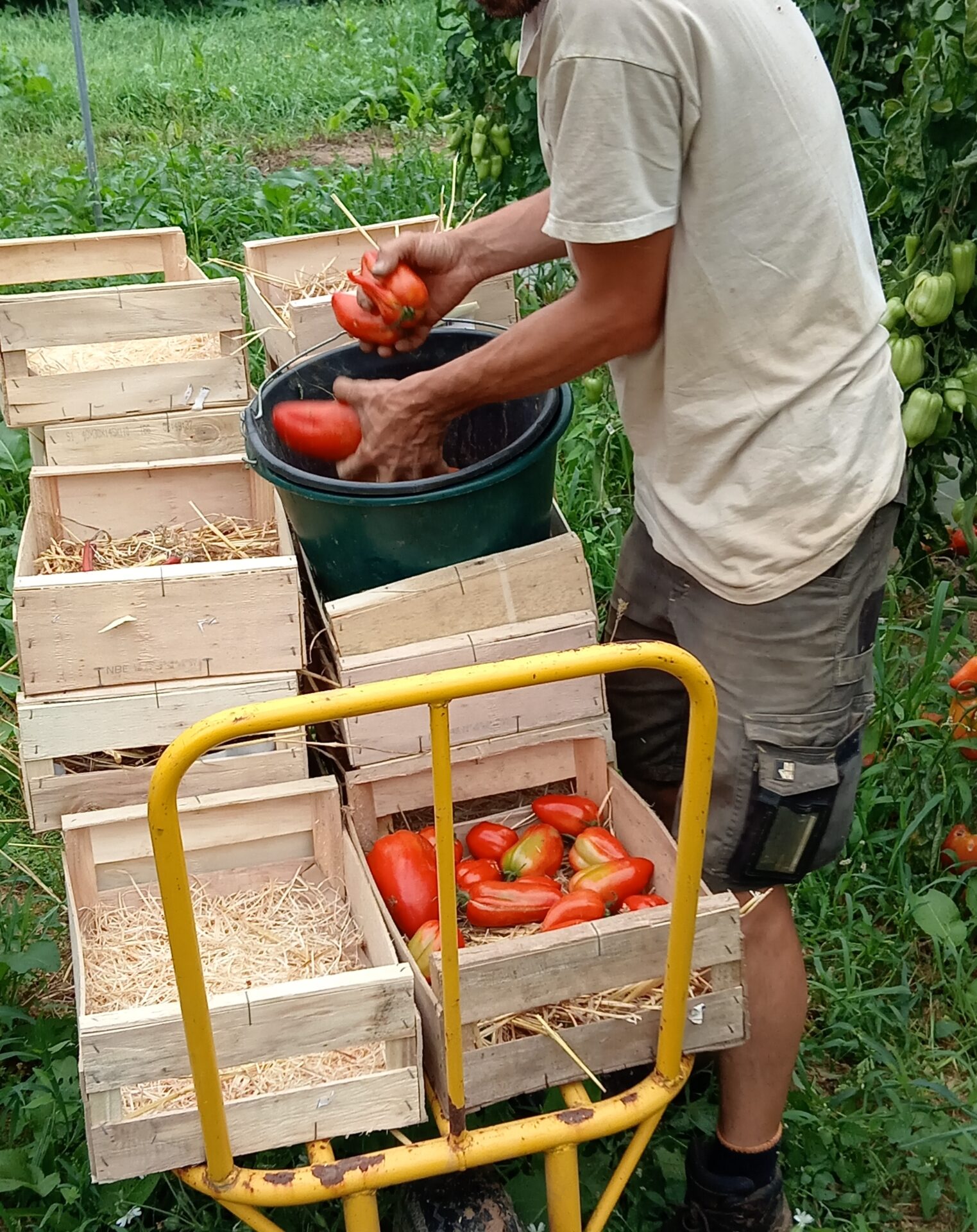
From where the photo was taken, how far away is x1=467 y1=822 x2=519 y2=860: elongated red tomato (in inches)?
106

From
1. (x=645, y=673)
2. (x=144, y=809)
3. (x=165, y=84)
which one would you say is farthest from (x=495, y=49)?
(x=165, y=84)

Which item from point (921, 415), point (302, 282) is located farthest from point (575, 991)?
point (302, 282)

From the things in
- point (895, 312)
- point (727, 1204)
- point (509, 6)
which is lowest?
point (727, 1204)

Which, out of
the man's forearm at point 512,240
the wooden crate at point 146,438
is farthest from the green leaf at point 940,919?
the wooden crate at point 146,438

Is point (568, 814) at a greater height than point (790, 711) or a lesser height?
lesser

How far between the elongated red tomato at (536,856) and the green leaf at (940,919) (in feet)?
3.55

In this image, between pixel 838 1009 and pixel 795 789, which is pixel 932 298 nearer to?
pixel 795 789

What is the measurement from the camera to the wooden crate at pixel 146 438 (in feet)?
12.3

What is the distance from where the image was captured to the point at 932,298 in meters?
3.30

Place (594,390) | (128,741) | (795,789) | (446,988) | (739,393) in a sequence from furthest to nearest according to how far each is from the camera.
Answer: (594,390) → (128,741) → (795,789) → (739,393) → (446,988)

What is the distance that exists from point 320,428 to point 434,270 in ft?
1.50

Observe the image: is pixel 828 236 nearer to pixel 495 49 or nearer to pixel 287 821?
pixel 287 821

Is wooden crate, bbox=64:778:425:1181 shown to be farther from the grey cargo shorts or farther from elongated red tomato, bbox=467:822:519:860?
the grey cargo shorts

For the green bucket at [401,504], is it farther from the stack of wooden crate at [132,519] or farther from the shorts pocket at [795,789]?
the shorts pocket at [795,789]
